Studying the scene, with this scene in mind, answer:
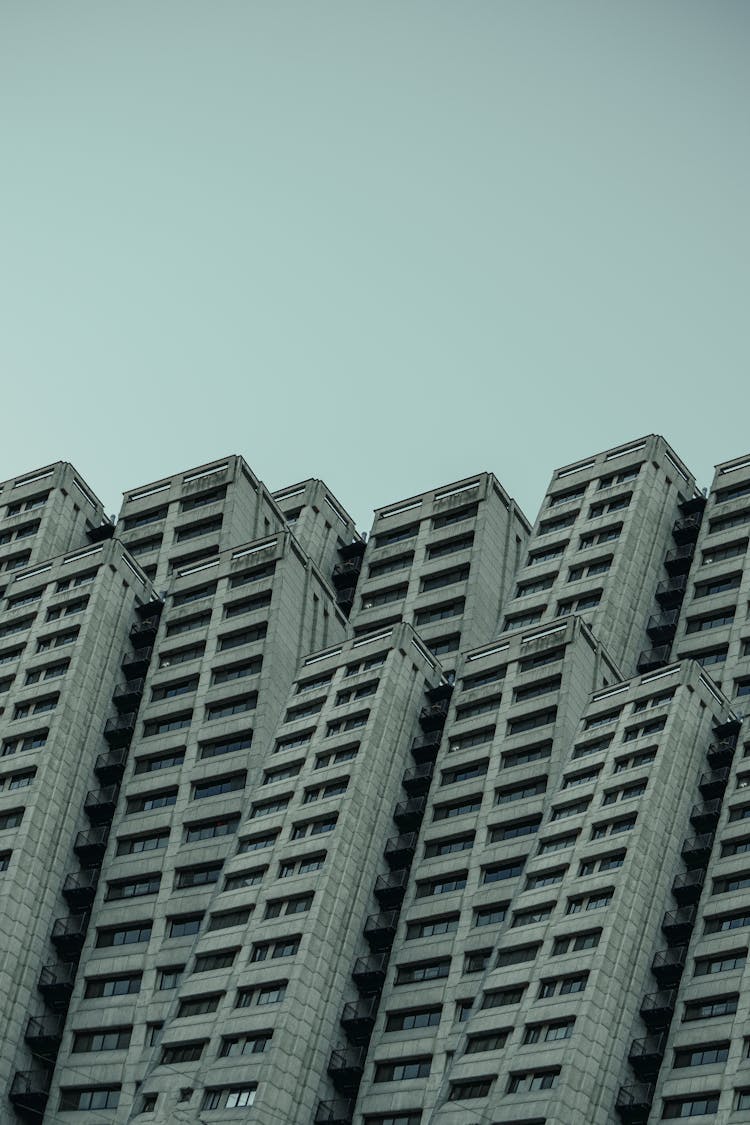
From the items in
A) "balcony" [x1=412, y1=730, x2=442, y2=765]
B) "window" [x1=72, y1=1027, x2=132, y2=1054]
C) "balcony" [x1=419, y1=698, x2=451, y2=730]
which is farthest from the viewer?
"balcony" [x1=419, y1=698, x2=451, y2=730]

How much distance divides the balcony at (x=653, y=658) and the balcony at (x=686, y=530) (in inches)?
445

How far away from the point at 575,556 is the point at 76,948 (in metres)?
48.6

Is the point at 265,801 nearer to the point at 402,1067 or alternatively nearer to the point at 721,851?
the point at 402,1067

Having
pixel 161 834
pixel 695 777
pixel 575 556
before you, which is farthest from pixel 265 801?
pixel 575 556

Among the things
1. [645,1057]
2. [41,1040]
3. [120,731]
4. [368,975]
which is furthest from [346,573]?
[645,1057]

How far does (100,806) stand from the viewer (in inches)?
4705

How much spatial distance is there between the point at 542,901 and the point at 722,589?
126ft

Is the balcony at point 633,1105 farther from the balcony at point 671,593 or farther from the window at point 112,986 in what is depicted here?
the balcony at point 671,593

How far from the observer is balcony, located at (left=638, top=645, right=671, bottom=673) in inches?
5221

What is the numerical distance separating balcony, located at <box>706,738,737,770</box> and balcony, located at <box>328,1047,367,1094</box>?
26358 millimetres

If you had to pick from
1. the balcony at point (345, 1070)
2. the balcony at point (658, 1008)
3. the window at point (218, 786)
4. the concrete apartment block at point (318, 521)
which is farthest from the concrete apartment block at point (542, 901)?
the concrete apartment block at point (318, 521)

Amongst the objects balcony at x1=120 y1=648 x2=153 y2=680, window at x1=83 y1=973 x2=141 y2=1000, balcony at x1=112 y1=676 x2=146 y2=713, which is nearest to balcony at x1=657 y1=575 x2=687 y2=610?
balcony at x1=120 y1=648 x2=153 y2=680

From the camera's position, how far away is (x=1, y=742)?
401 ft

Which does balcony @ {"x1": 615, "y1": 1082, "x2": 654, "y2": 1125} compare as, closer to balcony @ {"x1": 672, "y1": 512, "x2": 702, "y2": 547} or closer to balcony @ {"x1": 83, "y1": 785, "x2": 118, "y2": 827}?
balcony @ {"x1": 83, "y1": 785, "x2": 118, "y2": 827}
